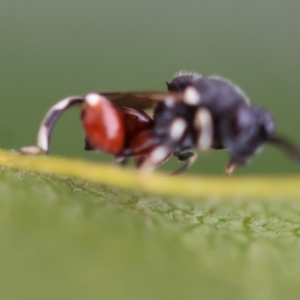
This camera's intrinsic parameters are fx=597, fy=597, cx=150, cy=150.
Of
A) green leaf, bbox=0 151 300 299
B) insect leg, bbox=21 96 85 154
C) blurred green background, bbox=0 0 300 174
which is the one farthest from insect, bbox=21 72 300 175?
blurred green background, bbox=0 0 300 174

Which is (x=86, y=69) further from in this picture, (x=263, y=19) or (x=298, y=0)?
(x=298, y=0)

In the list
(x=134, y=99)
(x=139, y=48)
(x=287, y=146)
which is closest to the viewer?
(x=287, y=146)

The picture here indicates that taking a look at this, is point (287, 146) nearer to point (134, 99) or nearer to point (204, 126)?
point (204, 126)

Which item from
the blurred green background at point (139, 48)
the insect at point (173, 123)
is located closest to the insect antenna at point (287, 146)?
the insect at point (173, 123)

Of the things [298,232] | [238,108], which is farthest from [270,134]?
[298,232]

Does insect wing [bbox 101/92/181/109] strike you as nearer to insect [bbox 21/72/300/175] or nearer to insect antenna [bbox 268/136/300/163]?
insect [bbox 21/72/300/175]

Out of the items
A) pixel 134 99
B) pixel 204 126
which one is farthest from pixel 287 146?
pixel 134 99

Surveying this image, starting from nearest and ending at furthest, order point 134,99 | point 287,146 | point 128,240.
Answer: point 128,240
point 287,146
point 134,99

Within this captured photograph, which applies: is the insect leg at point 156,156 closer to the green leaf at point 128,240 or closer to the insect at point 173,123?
the insect at point 173,123
